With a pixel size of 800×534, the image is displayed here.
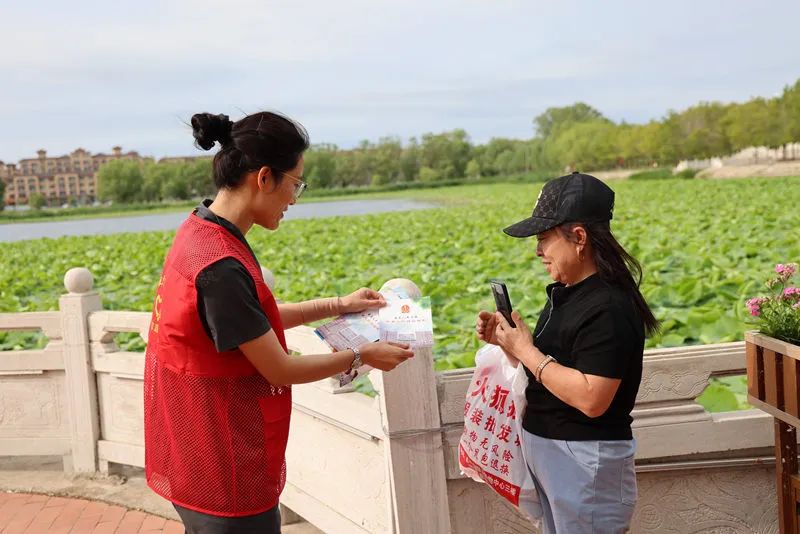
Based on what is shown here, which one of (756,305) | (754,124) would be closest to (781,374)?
(756,305)

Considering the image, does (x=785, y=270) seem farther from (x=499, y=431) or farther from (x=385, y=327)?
(x=385, y=327)

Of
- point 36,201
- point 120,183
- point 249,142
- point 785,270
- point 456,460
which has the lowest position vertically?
point 456,460

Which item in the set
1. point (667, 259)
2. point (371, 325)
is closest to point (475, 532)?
point (371, 325)

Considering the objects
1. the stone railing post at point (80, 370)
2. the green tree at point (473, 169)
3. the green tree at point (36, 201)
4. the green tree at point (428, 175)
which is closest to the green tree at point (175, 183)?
the green tree at point (36, 201)

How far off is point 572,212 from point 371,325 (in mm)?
690

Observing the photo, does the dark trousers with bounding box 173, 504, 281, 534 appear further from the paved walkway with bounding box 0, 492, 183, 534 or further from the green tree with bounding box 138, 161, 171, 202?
the green tree with bounding box 138, 161, 171, 202

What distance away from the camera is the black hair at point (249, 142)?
2027 millimetres

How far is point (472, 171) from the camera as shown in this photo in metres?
107

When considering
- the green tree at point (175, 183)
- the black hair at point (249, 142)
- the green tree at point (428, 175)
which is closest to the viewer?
the black hair at point (249, 142)

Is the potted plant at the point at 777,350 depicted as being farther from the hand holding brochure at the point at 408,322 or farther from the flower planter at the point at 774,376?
the hand holding brochure at the point at 408,322

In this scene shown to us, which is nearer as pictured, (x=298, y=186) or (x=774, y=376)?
(x=298, y=186)

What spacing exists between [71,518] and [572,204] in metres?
3.79

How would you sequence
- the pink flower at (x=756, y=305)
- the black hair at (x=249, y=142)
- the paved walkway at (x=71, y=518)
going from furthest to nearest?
the paved walkway at (x=71, y=518)
the pink flower at (x=756, y=305)
the black hair at (x=249, y=142)

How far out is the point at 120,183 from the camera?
246 feet
